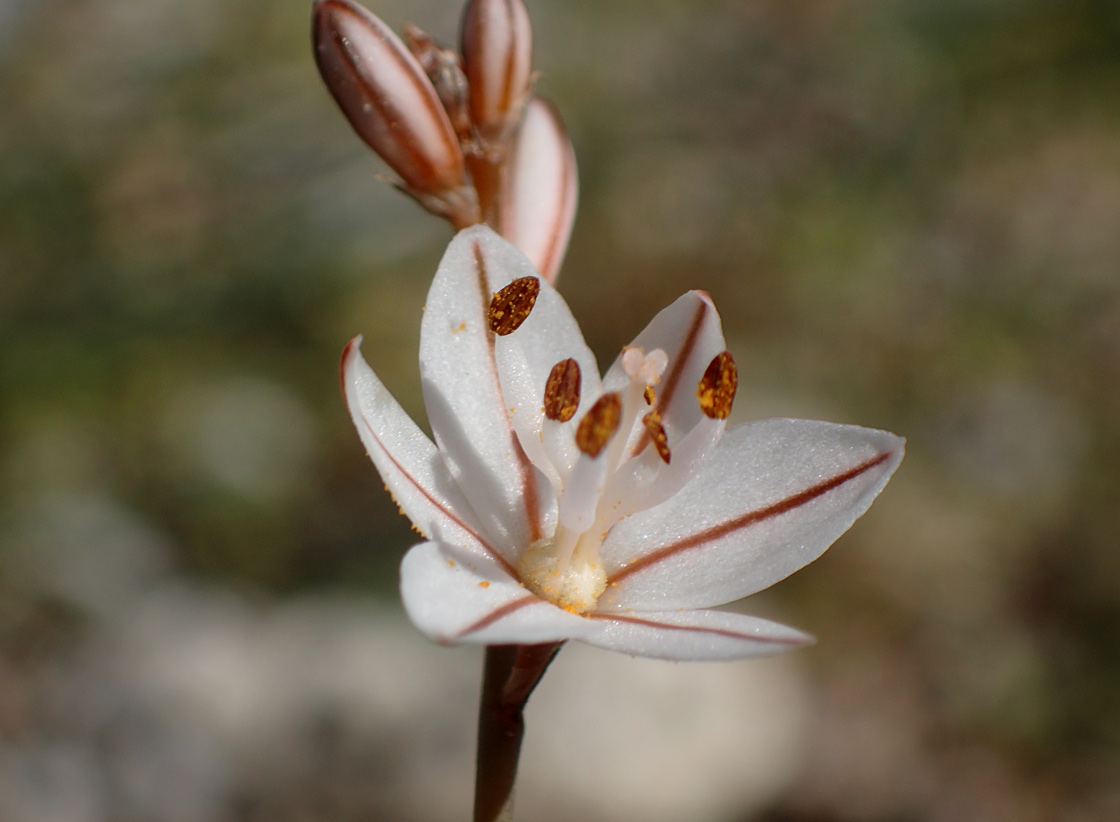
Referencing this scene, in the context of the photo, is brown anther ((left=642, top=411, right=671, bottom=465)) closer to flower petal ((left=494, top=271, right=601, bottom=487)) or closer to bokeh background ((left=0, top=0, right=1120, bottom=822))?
flower petal ((left=494, top=271, right=601, bottom=487))

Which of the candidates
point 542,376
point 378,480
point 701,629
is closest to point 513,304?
point 542,376

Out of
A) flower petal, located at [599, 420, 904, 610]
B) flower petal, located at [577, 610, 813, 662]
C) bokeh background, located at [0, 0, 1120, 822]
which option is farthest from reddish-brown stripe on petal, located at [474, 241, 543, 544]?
bokeh background, located at [0, 0, 1120, 822]

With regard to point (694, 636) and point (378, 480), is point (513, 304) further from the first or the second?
point (378, 480)

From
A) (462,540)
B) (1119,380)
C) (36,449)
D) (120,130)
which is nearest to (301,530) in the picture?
(36,449)

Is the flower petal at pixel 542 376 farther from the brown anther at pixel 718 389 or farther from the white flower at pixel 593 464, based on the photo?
the brown anther at pixel 718 389

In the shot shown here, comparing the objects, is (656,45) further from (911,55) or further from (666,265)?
(666,265)

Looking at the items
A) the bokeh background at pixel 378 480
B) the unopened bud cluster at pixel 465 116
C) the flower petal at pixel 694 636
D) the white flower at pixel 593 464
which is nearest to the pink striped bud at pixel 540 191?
the unopened bud cluster at pixel 465 116
